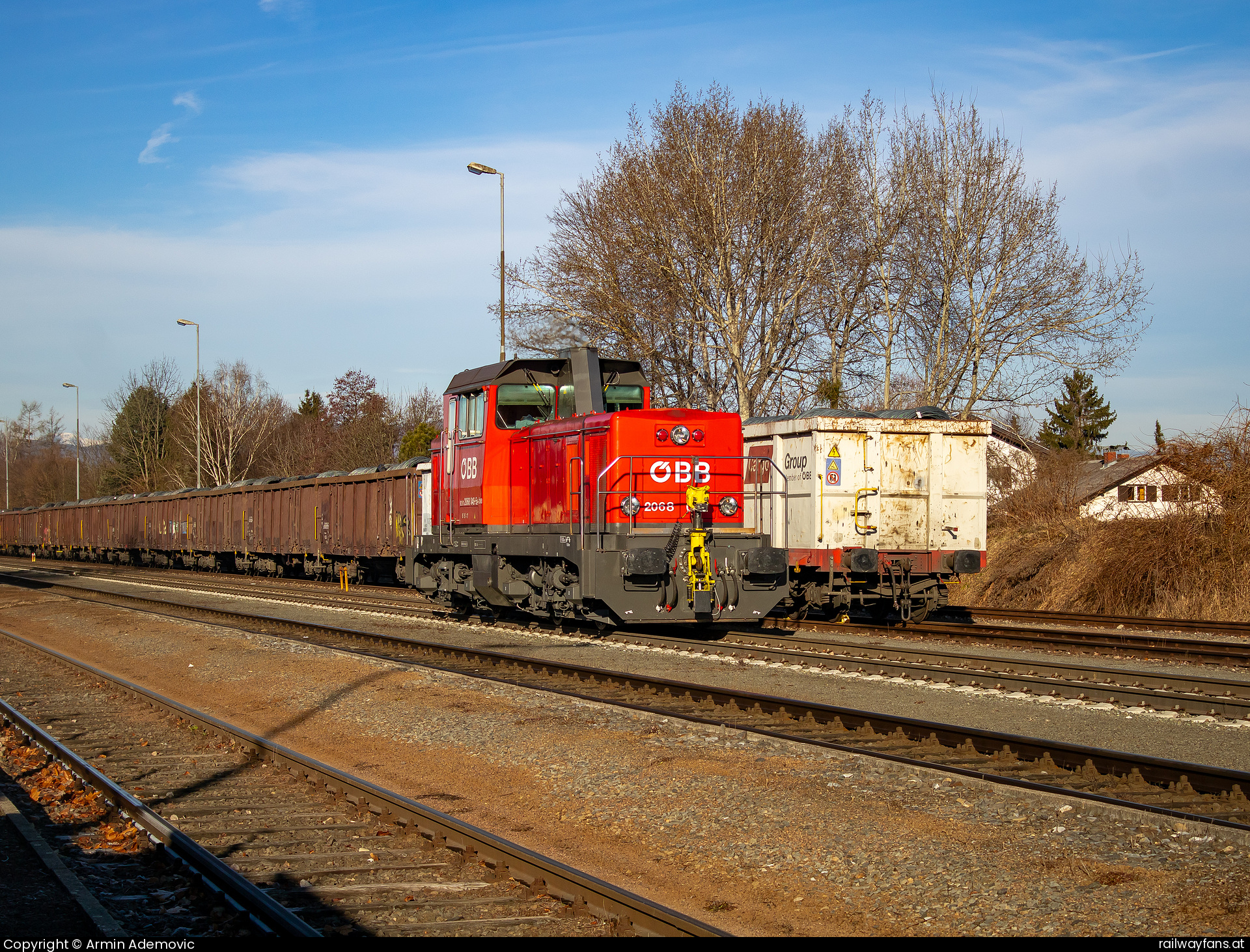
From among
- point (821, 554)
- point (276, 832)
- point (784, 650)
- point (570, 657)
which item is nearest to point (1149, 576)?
point (821, 554)

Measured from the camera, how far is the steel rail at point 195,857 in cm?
446

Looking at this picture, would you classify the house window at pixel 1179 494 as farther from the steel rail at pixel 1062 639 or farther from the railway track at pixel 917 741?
the railway track at pixel 917 741

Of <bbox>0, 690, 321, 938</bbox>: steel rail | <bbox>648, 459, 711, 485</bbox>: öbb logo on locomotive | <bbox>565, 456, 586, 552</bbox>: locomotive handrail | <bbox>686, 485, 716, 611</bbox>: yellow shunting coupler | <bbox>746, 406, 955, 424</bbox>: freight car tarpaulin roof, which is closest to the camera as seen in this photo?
<bbox>0, 690, 321, 938</bbox>: steel rail

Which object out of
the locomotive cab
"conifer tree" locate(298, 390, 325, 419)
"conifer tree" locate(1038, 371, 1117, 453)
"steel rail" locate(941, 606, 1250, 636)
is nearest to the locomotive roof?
the locomotive cab

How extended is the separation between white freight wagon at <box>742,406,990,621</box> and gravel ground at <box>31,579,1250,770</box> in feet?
5.61

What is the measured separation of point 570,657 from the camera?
13227mm

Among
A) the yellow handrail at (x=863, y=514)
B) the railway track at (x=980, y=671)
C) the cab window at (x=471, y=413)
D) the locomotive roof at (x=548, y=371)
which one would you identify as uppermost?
the locomotive roof at (x=548, y=371)

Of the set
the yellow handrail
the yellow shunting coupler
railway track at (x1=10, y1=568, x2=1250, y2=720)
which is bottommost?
railway track at (x1=10, y1=568, x2=1250, y2=720)

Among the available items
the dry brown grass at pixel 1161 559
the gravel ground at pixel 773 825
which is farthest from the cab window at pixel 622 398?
the dry brown grass at pixel 1161 559

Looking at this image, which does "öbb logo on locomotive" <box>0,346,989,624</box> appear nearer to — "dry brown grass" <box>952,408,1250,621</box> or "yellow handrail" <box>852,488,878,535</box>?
"yellow handrail" <box>852,488,878,535</box>

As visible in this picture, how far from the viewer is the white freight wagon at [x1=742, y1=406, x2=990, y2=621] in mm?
16156

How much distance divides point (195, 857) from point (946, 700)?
7110 mm

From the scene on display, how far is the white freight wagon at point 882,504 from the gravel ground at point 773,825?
23.2 ft

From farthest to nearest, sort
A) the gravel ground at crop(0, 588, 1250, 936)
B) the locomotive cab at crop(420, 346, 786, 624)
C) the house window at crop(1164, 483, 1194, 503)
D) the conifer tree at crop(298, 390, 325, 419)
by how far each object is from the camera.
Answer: the conifer tree at crop(298, 390, 325, 419) → the house window at crop(1164, 483, 1194, 503) → the locomotive cab at crop(420, 346, 786, 624) → the gravel ground at crop(0, 588, 1250, 936)
